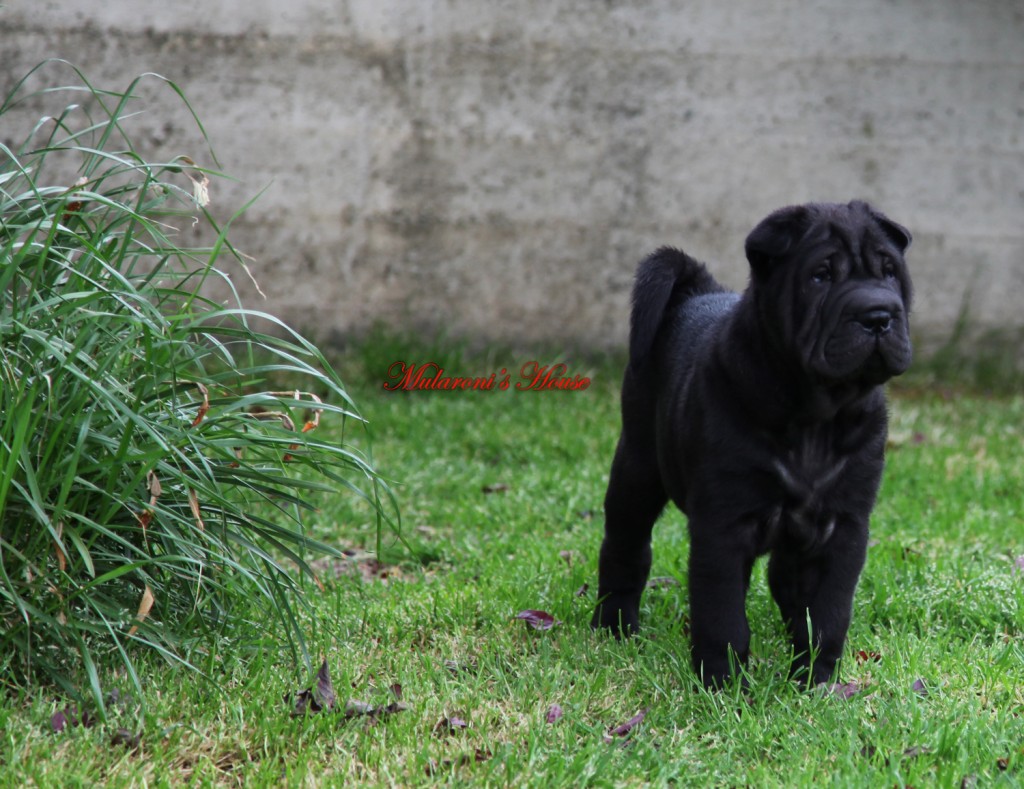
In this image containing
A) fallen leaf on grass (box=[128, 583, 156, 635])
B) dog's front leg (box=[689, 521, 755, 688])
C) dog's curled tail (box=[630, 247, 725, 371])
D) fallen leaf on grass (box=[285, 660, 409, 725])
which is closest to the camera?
fallen leaf on grass (box=[128, 583, 156, 635])

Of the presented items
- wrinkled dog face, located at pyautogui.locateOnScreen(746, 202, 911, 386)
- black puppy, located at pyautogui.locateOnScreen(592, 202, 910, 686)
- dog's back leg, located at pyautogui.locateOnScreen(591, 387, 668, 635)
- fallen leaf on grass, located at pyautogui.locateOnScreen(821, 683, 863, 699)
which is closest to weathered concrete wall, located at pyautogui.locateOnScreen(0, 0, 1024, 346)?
dog's back leg, located at pyautogui.locateOnScreen(591, 387, 668, 635)

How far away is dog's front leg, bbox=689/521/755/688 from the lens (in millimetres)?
2572

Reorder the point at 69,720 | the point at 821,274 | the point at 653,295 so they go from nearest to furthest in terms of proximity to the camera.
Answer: the point at 69,720, the point at 821,274, the point at 653,295

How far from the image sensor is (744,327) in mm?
2674

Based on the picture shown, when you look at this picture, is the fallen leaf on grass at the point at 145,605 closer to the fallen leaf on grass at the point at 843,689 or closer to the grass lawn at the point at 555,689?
the grass lawn at the point at 555,689

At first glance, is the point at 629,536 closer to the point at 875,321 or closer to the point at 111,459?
the point at 875,321

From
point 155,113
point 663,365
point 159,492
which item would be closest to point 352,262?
point 155,113

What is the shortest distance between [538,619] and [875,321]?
1.24 metres

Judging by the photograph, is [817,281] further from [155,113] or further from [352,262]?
[155,113]

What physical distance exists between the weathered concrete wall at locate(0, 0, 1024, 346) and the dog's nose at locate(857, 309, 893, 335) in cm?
466

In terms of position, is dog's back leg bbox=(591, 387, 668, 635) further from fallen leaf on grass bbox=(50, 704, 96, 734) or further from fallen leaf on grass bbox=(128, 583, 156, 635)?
fallen leaf on grass bbox=(50, 704, 96, 734)

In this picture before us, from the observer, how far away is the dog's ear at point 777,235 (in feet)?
8.50

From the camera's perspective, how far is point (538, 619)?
3.11 metres

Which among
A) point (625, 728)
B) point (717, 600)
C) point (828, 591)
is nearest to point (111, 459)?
point (625, 728)
